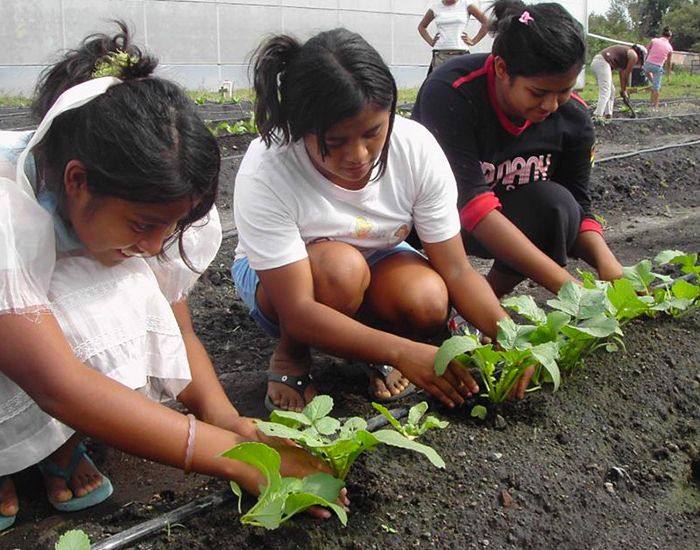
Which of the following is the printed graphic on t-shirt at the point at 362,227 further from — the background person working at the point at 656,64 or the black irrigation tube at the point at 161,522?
the background person working at the point at 656,64

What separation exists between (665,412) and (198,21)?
493 inches

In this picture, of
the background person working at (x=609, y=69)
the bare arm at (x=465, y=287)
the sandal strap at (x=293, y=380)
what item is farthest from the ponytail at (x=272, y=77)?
the background person working at (x=609, y=69)

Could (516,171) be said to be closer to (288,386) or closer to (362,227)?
(362,227)

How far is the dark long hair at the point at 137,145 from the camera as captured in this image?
4.78ft

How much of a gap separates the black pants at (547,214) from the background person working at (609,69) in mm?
7561

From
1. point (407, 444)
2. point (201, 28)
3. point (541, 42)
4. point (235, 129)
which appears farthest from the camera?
point (201, 28)

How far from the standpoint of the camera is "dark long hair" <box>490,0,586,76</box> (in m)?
2.29

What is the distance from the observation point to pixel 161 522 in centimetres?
151

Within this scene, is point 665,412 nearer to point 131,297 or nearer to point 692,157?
point 131,297

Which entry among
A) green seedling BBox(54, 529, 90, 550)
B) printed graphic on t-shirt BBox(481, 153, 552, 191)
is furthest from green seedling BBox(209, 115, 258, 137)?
green seedling BBox(54, 529, 90, 550)

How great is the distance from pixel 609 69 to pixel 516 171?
26.4ft

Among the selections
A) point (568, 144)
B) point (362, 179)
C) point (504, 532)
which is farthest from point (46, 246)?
point (568, 144)

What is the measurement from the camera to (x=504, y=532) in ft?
5.14

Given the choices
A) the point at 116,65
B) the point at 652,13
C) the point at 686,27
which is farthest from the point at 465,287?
the point at 652,13
